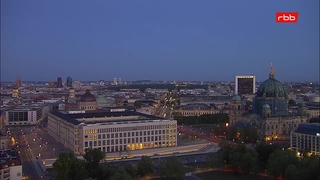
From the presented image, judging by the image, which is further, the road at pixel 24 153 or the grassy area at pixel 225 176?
the road at pixel 24 153

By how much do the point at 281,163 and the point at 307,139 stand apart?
8671mm

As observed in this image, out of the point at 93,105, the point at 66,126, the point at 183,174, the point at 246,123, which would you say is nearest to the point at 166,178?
the point at 183,174

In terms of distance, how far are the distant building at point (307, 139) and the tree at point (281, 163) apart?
20.2 ft

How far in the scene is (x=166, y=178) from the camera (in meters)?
23.6

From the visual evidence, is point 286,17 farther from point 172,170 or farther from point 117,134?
point 117,134

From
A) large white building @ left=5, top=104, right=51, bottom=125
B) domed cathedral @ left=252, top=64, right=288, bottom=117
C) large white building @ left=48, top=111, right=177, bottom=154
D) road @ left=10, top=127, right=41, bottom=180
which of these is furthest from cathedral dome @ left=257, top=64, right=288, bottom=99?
large white building @ left=5, top=104, right=51, bottom=125

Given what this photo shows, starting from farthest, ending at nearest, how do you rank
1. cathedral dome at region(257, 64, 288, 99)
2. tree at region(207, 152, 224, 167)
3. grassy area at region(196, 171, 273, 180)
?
cathedral dome at region(257, 64, 288, 99) < tree at region(207, 152, 224, 167) < grassy area at region(196, 171, 273, 180)

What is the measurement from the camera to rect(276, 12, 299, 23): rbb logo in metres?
17.1

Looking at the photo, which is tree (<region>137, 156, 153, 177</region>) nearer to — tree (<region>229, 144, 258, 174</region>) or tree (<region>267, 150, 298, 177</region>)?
tree (<region>229, 144, 258, 174</region>)

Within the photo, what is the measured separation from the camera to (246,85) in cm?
10581

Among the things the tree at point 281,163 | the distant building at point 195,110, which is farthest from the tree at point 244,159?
the distant building at point 195,110

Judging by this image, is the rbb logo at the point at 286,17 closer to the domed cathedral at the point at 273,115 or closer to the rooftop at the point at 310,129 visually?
the rooftop at the point at 310,129

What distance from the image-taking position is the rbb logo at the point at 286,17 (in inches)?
672

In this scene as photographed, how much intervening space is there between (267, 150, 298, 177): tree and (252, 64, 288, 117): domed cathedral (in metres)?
17.7
